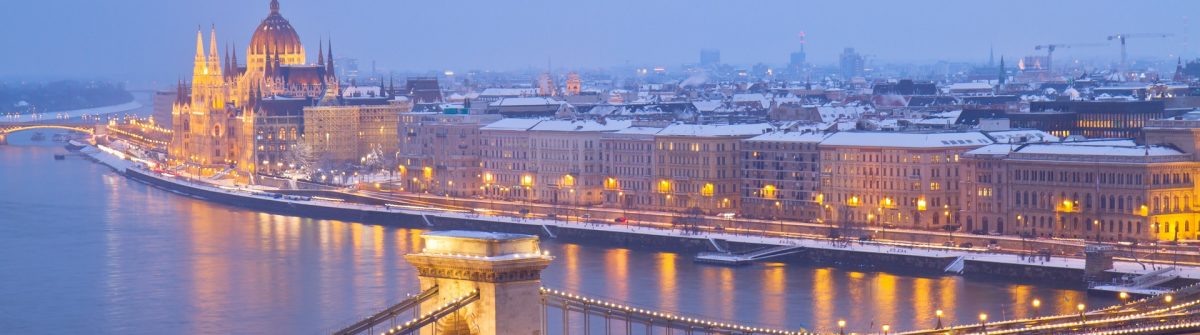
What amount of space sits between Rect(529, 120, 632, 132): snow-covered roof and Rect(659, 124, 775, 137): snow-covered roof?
243 cm

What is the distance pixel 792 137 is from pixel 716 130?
205 centimetres

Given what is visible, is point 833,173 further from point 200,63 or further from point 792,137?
point 200,63

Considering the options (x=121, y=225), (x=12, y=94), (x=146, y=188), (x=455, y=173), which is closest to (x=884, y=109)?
(x=455, y=173)

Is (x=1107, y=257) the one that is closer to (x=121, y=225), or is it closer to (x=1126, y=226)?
(x=1126, y=226)

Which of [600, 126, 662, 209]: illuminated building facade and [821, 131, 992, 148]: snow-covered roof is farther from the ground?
[821, 131, 992, 148]: snow-covered roof

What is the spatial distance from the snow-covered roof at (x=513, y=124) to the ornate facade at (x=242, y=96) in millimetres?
12406

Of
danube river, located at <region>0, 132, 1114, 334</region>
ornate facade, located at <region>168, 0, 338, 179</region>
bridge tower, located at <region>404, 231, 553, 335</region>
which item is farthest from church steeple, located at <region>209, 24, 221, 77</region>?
bridge tower, located at <region>404, 231, 553, 335</region>

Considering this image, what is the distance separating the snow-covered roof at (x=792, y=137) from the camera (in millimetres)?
48594

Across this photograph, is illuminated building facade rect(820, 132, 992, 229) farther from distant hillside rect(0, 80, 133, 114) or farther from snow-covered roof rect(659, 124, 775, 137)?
distant hillside rect(0, 80, 133, 114)

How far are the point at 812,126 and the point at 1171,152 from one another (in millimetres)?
12584

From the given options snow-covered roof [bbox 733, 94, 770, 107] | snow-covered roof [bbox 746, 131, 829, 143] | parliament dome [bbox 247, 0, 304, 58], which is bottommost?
snow-covered roof [bbox 746, 131, 829, 143]

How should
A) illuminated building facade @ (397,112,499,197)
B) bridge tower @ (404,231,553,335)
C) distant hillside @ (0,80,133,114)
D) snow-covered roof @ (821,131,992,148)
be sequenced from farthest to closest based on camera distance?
distant hillside @ (0,80,133,114)
illuminated building facade @ (397,112,499,197)
snow-covered roof @ (821,131,992,148)
bridge tower @ (404,231,553,335)

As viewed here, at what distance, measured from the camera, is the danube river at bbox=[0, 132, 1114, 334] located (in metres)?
31.9

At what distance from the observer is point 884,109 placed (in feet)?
220
